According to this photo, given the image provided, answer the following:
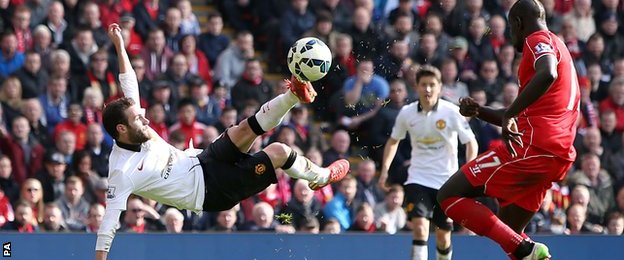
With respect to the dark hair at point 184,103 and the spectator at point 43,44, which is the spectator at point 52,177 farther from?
the dark hair at point 184,103

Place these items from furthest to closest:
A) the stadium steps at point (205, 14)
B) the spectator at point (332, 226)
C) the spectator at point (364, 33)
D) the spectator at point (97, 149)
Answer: the stadium steps at point (205, 14) → the spectator at point (364, 33) → the spectator at point (97, 149) → the spectator at point (332, 226)

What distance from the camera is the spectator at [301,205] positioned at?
15406 mm

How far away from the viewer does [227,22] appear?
18.9 m

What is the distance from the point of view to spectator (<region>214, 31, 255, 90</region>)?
1778 centimetres

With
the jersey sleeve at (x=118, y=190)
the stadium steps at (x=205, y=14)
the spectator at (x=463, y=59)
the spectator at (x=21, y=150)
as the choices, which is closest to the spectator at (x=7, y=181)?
the spectator at (x=21, y=150)

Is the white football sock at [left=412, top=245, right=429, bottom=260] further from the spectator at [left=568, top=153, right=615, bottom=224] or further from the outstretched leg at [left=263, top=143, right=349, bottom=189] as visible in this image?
the spectator at [left=568, top=153, right=615, bottom=224]

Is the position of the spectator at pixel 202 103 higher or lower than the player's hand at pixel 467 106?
lower

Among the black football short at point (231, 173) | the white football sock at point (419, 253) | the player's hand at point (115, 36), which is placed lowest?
the white football sock at point (419, 253)

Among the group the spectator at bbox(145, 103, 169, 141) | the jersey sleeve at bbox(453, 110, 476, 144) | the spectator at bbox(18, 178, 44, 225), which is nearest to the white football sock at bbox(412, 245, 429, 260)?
the jersey sleeve at bbox(453, 110, 476, 144)

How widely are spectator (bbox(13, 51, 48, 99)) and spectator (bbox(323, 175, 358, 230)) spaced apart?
372 cm

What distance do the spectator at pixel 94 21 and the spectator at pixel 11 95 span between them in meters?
1.33

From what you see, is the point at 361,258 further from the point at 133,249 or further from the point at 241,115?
the point at 241,115

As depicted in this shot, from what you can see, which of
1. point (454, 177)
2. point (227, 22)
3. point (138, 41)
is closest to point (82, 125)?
point (138, 41)

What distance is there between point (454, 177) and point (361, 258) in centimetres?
287
